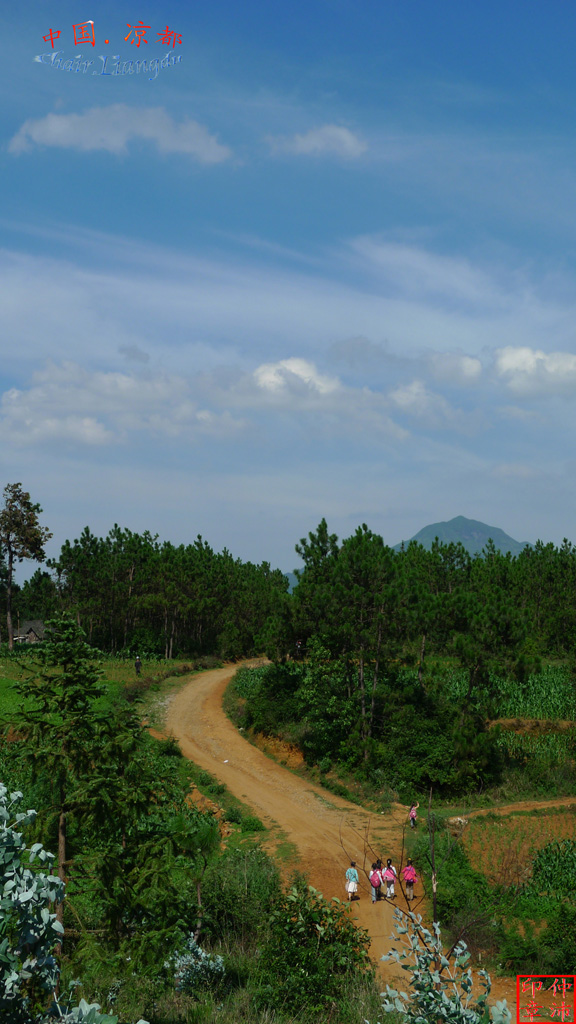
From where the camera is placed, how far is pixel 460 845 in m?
19.2

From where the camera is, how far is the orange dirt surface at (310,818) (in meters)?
16.5

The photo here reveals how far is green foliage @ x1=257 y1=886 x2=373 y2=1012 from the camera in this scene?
32.6 feet

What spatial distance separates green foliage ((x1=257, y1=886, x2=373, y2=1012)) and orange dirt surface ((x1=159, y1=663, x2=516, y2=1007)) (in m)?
1.22

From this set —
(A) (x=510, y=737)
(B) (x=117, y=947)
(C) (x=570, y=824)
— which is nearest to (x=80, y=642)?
(B) (x=117, y=947)

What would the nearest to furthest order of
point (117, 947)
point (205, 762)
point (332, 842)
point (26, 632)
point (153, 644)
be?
point (117, 947)
point (332, 842)
point (205, 762)
point (153, 644)
point (26, 632)

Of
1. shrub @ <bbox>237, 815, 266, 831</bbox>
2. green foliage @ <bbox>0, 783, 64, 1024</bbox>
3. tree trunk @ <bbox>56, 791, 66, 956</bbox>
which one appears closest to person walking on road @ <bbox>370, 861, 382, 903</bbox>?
shrub @ <bbox>237, 815, 266, 831</bbox>

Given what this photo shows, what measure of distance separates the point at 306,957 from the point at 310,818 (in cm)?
1290

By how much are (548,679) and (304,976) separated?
3308 centimetres

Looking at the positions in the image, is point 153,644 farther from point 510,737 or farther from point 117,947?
point 117,947

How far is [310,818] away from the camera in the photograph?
2294 centimetres

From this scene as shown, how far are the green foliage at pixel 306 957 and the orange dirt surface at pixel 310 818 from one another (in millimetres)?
1221

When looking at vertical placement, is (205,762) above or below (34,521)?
below

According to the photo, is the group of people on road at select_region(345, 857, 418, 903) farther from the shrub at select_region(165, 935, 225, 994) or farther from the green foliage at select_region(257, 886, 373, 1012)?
the shrub at select_region(165, 935, 225, 994)

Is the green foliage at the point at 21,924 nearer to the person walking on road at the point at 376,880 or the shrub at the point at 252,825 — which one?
the person walking on road at the point at 376,880
